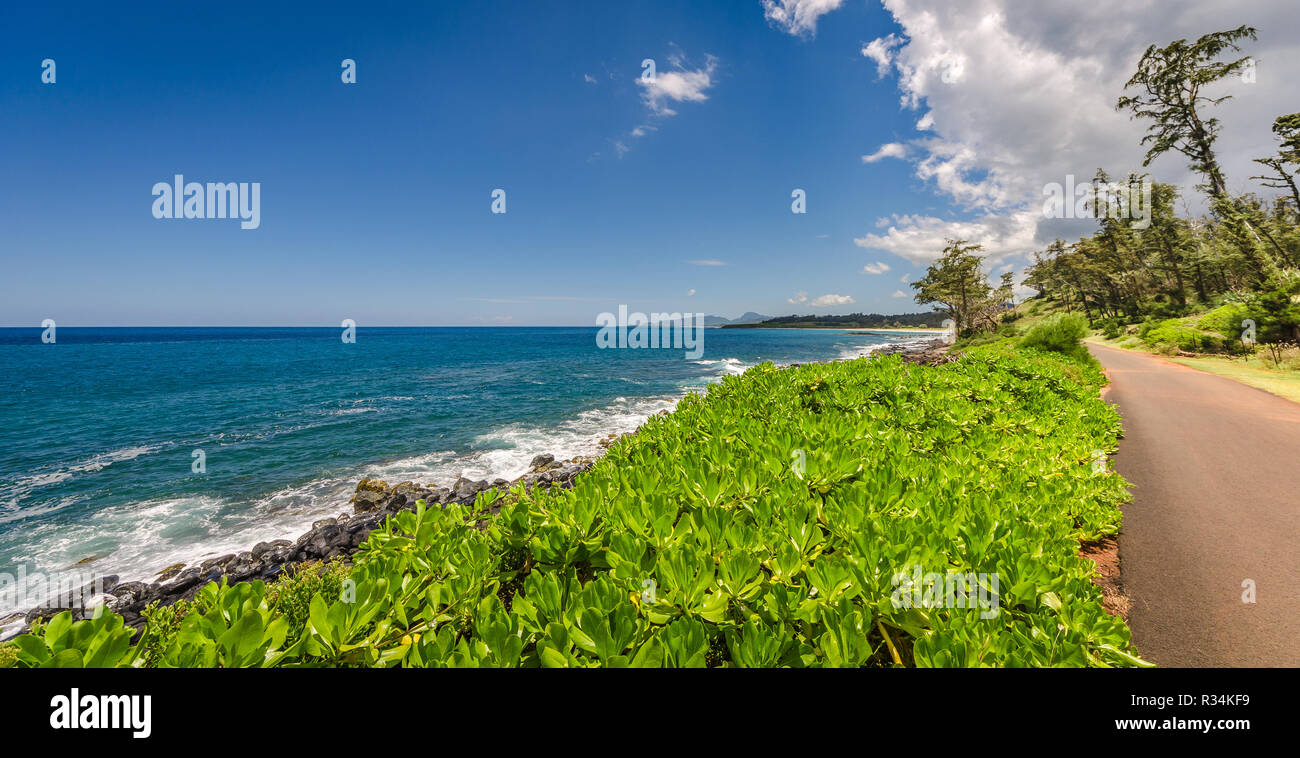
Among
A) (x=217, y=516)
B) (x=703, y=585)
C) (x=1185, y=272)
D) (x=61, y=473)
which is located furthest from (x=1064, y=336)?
(x=1185, y=272)

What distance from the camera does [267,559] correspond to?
8648 millimetres

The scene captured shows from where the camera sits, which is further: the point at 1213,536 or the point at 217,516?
the point at 217,516

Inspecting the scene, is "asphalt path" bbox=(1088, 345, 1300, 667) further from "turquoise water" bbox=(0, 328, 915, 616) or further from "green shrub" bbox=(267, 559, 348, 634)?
"turquoise water" bbox=(0, 328, 915, 616)

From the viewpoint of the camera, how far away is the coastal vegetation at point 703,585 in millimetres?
1501

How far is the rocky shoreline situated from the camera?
7.34m

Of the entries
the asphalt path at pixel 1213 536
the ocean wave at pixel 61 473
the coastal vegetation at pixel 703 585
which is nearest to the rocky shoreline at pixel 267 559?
the coastal vegetation at pixel 703 585

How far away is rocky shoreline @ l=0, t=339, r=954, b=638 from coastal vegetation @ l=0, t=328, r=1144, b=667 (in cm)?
331

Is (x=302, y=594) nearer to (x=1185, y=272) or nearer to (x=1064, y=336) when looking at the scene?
(x=1064, y=336)

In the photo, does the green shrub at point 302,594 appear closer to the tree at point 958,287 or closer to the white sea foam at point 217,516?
the white sea foam at point 217,516

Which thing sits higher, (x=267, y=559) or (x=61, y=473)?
(x=61, y=473)

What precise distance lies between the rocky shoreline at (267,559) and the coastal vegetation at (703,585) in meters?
3.31

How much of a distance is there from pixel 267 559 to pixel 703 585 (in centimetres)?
1077

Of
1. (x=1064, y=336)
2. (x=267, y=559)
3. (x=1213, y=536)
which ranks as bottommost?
(x=267, y=559)
